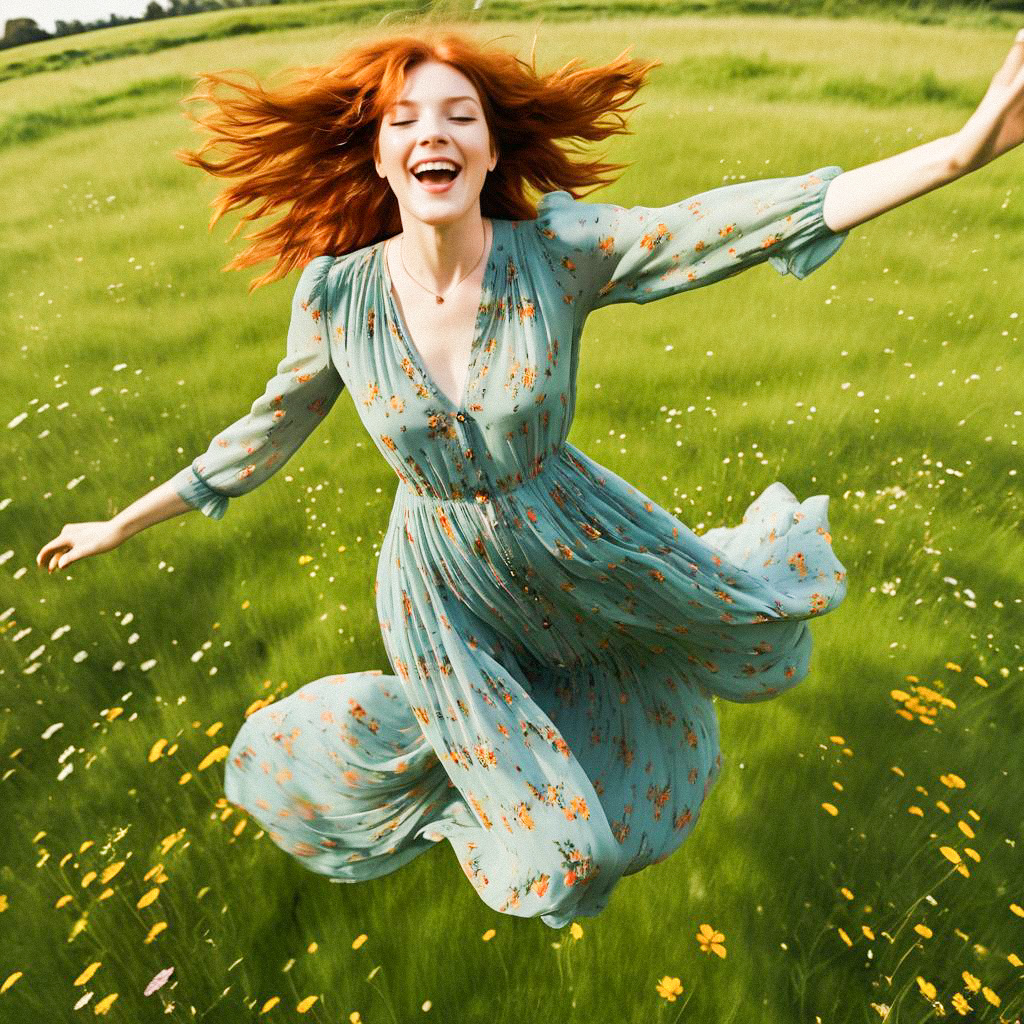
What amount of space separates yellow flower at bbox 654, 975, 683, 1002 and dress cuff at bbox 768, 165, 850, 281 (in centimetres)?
203

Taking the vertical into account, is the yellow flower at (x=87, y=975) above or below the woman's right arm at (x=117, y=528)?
below

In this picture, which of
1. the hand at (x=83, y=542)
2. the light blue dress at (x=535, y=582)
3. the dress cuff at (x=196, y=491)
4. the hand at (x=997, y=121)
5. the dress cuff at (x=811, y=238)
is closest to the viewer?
the hand at (x=997, y=121)

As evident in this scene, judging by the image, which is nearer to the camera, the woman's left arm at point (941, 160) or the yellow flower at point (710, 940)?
the woman's left arm at point (941, 160)

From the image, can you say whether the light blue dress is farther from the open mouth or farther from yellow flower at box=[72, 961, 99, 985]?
yellow flower at box=[72, 961, 99, 985]

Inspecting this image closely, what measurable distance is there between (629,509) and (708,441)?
9.49 ft

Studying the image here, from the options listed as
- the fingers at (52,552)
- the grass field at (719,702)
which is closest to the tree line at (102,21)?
the grass field at (719,702)

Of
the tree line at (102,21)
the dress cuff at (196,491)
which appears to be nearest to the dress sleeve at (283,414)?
the dress cuff at (196,491)

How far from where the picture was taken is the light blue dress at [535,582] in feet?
9.16

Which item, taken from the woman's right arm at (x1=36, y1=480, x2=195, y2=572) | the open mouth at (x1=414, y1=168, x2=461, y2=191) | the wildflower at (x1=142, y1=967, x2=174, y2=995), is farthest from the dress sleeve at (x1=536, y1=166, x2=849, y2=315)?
the wildflower at (x1=142, y1=967, x2=174, y2=995)

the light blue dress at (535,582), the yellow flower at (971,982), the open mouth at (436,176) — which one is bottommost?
the yellow flower at (971,982)

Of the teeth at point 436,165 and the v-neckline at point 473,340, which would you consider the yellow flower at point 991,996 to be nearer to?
the v-neckline at point 473,340

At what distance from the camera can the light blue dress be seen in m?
2.79

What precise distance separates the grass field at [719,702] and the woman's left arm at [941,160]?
85.6 inches

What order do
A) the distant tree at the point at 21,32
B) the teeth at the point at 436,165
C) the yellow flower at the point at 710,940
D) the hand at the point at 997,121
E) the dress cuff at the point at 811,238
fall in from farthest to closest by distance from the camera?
the distant tree at the point at 21,32 → the yellow flower at the point at 710,940 → the teeth at the point at 436,165 → the dress cuff at the point at 811,238 → the hand at the point at 997,121
